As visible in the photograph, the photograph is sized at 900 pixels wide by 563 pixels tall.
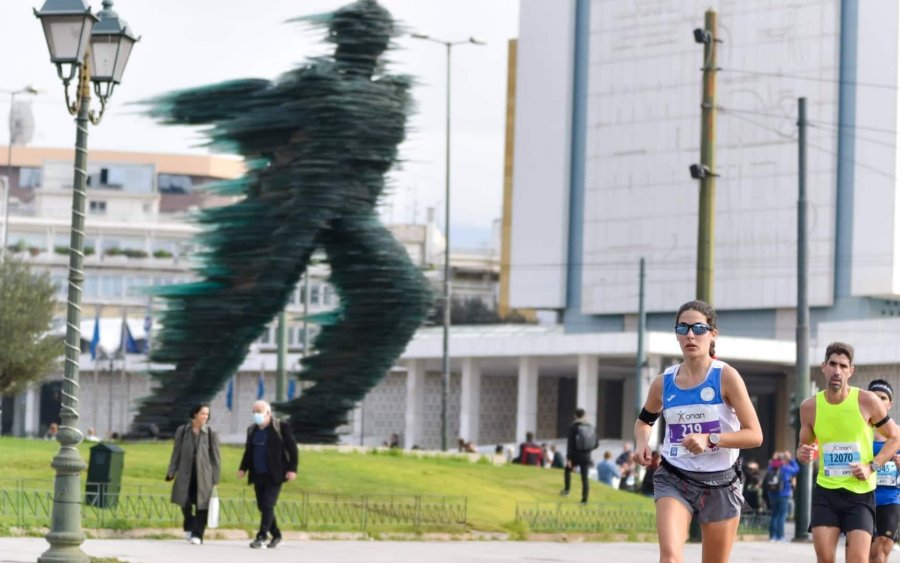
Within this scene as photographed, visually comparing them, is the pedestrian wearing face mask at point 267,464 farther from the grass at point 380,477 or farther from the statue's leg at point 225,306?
the statue's leg at point 225,306

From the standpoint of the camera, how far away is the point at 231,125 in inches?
1355

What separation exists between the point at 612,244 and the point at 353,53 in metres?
64.0

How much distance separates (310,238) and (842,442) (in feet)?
70.7

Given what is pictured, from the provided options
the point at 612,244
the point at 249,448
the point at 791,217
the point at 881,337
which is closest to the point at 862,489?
the point at 249,448

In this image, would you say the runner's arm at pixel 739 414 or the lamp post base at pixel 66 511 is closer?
the runner's arm at pixel 739 414

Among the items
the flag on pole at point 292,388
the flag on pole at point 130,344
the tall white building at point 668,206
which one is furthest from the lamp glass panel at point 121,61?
the flag on pole at point 292,388

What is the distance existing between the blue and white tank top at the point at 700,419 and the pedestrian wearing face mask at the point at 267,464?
10.5 meters

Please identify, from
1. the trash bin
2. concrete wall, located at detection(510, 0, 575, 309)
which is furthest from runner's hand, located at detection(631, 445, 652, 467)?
concrete wall, located at detection(510, 0, 575, 309)

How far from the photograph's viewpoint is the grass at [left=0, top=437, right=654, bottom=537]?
87.8ft

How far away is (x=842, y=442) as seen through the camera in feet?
42.1

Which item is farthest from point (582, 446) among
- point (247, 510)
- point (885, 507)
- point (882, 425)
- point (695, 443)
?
point (695, 443)

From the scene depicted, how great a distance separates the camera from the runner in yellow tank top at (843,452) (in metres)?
12.5

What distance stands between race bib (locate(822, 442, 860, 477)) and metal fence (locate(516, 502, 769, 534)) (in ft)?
47.9

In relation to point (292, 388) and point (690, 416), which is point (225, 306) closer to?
point (690, 416)
